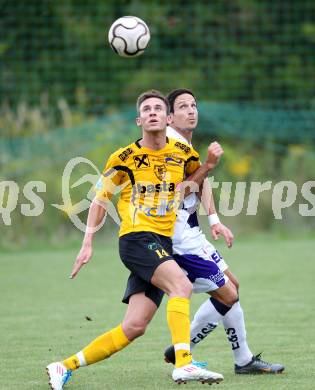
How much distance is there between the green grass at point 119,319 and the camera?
5.53 metres

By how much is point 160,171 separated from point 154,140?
172mm

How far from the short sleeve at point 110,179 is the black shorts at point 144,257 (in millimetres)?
266

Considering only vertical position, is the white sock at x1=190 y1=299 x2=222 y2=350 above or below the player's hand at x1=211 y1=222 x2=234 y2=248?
below

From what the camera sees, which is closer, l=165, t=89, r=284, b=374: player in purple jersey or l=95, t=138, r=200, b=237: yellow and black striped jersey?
l=95, t=138, r=200, b=237: yellow and black striped jersey

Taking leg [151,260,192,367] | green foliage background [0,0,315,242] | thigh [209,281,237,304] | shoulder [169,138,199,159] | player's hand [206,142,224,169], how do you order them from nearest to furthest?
1. leg [151,260,192,367]
2. player's hand [206,142,224,169]
3. shoulder [169,138,199,159]
4. thigh [209,281,237,304]
5. green foliage background [0,0,315,242]

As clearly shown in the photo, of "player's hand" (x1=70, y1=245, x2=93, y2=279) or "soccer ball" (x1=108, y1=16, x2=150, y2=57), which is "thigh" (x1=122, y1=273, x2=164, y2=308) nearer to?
"player's hand" (x1=70, y1=245, x2=93, y2=279)

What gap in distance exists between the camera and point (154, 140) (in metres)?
5.40

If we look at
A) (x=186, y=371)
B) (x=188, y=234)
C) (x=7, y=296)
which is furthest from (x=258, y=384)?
(x=7, y=296)

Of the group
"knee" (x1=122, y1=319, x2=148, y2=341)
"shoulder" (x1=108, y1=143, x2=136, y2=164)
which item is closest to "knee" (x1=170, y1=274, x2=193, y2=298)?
"knee" (x1=122, y1=319, x2=148, y2=341)

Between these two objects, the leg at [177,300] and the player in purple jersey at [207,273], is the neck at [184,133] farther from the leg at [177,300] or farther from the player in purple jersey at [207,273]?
the leg at [177,300]

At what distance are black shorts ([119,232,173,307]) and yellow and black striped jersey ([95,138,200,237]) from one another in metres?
0.05

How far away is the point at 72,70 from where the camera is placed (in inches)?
669

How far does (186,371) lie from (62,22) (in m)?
12.4

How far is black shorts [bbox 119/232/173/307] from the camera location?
516cm
